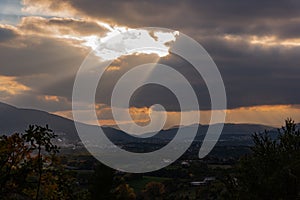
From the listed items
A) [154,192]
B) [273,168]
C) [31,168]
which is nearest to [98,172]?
[273,168]

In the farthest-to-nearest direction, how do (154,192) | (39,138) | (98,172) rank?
(154,192), (98,172), (39,138)

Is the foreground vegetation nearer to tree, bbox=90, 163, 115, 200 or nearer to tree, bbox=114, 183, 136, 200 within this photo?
tree, bbox=90, 163, 115, 200

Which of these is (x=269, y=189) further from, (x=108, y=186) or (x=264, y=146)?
(x=108, y=186)

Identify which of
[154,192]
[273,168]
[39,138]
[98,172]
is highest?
[39,138]

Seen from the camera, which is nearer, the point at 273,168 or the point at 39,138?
the point at 39,138

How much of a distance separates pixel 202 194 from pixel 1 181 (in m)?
89.5

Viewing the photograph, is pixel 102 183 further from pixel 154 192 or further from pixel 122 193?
pixel 154 192

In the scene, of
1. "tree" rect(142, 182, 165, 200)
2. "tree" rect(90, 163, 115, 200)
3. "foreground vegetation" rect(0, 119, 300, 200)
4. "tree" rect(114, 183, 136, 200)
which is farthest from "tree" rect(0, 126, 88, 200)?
"tree" rect(142, 182, 165, 200)

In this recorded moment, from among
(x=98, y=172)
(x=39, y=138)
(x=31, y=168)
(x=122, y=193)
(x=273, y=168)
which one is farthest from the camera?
(x=122, y=193)

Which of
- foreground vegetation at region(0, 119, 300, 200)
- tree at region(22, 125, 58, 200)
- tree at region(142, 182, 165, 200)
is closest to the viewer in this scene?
tree at region(22, 125, 58, 200)

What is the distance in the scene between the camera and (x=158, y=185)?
108 metres

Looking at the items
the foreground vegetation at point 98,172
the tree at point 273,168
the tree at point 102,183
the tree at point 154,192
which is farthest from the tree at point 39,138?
the tree at point 154,192

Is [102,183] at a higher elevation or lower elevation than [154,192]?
higher

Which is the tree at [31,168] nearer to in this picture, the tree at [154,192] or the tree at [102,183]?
the tree at [102,183]
